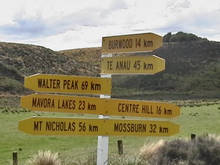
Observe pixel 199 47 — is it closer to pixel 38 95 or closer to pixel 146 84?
pixel 146 84

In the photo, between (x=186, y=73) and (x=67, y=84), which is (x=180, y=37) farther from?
(x=67, y=84)

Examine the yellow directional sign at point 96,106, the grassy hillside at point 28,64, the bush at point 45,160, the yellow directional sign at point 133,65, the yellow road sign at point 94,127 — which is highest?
the grassy hillside at point 28,64

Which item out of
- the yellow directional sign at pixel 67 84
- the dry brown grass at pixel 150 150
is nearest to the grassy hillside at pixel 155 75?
the dry brown grass at pixel 150 150

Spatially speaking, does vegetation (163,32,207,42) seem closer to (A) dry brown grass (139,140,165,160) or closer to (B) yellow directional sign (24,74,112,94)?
(A) dry brown grass (139,140,165,160)

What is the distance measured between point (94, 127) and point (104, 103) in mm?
540

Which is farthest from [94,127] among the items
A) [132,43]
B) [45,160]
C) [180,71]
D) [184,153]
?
[180,71]

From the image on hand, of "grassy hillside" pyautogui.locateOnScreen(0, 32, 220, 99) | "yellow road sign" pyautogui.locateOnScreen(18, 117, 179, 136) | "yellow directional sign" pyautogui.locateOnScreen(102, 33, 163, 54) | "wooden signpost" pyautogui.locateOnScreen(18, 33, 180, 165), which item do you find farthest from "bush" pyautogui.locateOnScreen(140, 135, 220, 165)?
"grassy hillside" pyautogui.locateOnScreen(0, 32, 220, 99)

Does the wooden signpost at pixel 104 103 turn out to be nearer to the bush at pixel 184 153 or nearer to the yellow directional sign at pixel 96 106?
the yellow directional sign at pixel 96 106

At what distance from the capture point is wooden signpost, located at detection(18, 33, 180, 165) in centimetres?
930

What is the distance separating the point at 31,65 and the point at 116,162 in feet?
406

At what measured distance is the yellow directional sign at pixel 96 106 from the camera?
927 centimetres

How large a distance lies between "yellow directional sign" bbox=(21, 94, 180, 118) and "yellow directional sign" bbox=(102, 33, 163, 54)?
1102 millimetres

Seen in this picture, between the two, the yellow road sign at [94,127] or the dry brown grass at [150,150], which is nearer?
the yellow road sign at [94,127]

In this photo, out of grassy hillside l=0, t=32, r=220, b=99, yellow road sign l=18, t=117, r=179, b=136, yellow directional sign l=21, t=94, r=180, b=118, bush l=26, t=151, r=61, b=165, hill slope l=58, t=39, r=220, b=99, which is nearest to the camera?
yellow road sign l=18, t=117, r=179, b=136
